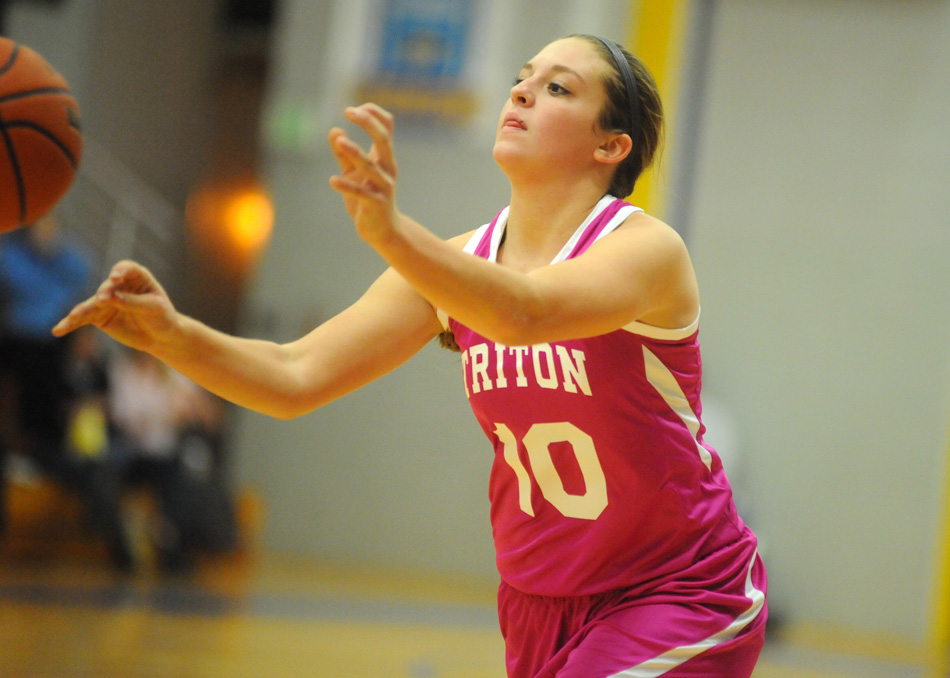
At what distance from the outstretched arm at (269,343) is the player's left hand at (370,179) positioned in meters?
0.57

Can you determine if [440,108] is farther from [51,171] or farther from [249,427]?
[51,171]

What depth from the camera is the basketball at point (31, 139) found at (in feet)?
8.41

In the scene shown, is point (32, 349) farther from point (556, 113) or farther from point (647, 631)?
point (647, 631)

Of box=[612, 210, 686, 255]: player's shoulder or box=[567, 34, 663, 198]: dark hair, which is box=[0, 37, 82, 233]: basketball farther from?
box=[612, 210, 686, 255]: player's shoulder

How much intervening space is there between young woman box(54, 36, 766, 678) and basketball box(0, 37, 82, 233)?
2.47 ft

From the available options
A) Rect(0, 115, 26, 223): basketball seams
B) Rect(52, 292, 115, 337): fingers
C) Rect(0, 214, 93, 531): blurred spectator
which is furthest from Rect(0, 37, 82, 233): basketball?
Rect(0, 214, 93, 531): blurred spectator

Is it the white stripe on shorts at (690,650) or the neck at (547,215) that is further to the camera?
the neck at (547,215)

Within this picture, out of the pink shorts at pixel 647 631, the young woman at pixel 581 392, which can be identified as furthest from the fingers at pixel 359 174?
the pink shorts at pixel 647 631

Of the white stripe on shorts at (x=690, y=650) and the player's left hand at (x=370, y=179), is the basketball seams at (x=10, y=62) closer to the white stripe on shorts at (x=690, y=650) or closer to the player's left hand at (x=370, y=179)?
the player's left hand at (x=370, y=179)

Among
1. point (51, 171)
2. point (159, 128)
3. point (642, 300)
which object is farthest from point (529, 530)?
point (159, 128)

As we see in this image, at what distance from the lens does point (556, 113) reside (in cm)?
218

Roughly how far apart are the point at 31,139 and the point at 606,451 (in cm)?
162

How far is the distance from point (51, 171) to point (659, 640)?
6.03 feet

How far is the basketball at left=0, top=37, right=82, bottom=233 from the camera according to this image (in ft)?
8.41
